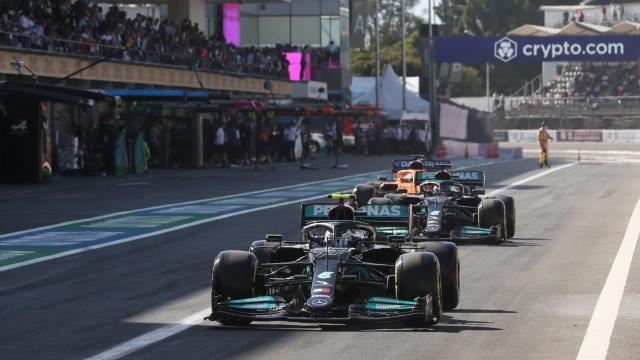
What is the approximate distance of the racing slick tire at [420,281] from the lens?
11.5 m

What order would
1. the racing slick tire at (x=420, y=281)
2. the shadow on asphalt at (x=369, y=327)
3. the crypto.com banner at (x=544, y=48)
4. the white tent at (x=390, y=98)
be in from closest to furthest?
the shadow on asphalt at (x=369, y=327), the racing slick tire at (x=420, y=281), the crypto.com banner at (x=544, y=48), the white tent at (x=390, y=98)

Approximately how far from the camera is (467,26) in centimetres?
14262

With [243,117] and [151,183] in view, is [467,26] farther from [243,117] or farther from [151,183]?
[151,183]

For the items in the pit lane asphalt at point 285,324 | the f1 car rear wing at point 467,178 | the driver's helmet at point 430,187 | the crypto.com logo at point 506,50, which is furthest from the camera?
the crypto.com logo at point 506,50

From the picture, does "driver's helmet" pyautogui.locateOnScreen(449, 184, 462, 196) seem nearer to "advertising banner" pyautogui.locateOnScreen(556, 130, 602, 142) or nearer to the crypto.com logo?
the crypto.com logo

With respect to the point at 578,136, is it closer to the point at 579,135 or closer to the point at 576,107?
the point at 579,135

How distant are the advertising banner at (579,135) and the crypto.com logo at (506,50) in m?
25.2

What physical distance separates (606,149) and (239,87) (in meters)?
30.4

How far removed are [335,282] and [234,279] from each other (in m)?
0.85

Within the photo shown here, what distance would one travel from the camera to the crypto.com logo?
66938 millimetres

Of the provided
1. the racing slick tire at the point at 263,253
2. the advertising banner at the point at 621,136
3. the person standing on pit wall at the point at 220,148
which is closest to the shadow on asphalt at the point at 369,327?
the racing slick tire at the point at 263,253

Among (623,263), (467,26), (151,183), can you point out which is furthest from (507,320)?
(467,26)

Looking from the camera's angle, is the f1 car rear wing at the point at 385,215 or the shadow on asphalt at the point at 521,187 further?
the shadow on asphalt at the point at 521,187

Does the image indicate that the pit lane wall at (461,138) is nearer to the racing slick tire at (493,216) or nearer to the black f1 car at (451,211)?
the black f1 car at (451,211)
